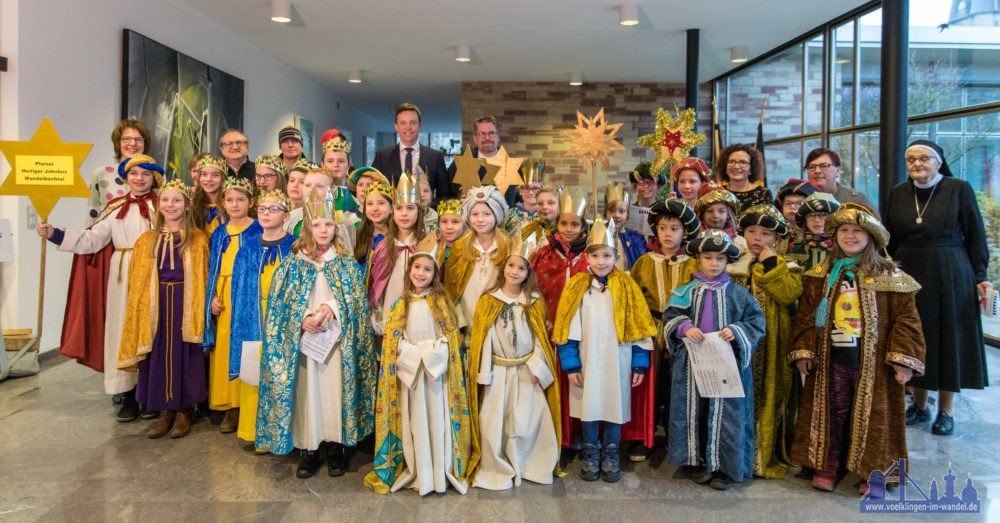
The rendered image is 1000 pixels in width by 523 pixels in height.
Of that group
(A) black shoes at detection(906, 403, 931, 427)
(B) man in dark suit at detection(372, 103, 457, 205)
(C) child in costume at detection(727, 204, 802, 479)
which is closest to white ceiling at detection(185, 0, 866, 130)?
(B) man in dark suit at detection(372, 103, 457, 205)

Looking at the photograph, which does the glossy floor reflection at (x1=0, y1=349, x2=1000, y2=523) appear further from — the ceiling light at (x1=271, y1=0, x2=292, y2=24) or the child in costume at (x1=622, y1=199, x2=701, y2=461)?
the ceiling light at (x1=271, y1=0, x2=292, y2=24)

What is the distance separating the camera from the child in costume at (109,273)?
3934 mm

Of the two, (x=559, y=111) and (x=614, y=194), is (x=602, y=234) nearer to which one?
(x=614, y=194)

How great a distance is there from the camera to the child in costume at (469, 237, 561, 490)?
3121mm

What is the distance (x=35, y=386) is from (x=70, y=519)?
2369 millimetres

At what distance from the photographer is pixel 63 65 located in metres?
5.28

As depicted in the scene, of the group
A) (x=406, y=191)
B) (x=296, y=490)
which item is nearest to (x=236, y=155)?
(x=406, y=191)

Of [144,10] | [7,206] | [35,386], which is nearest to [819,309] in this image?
[35,386]

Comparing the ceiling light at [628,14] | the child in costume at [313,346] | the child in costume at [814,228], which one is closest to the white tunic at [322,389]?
the child in costume at [313,346]

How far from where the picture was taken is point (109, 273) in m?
4.04

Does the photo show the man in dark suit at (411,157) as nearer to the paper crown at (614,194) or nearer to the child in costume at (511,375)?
the paper crown at (614,194)

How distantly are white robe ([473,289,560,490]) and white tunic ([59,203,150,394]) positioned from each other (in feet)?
7.38

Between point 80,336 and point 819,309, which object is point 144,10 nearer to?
point 80,336

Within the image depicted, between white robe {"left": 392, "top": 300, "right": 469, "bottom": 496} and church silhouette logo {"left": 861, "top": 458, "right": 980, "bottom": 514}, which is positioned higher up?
white robe {"left": 392, "top": 300, "right": 469, "bottom": 496}
